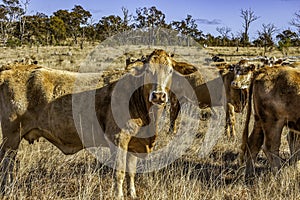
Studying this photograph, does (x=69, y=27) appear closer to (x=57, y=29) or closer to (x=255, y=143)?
(x=57, y=29)

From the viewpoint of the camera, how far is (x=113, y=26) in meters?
54.7

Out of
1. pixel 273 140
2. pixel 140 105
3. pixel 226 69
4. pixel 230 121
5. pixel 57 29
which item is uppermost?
pixel 57 29

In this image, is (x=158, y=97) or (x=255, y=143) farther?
(x=255, y=143)

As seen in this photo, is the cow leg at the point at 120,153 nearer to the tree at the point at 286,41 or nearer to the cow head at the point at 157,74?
the cow head at the point at 157,74

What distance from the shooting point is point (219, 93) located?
34.6 ft

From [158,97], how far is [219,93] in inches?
245

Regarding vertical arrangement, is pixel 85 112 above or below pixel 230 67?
below

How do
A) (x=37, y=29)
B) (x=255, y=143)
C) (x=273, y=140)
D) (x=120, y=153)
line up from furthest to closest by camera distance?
(x=37, y=29) < (x=255, y=143) < (x=273, y=140) < (x=120, y=153)

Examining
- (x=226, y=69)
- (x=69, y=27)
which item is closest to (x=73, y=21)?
(x=69, y=27)

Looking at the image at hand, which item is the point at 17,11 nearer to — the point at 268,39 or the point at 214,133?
the point at 268,39

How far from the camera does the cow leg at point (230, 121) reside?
8.68 meters

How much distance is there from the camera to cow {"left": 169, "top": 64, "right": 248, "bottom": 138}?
9840 millimetres

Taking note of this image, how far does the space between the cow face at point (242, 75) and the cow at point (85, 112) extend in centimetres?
422

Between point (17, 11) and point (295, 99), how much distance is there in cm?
5641
